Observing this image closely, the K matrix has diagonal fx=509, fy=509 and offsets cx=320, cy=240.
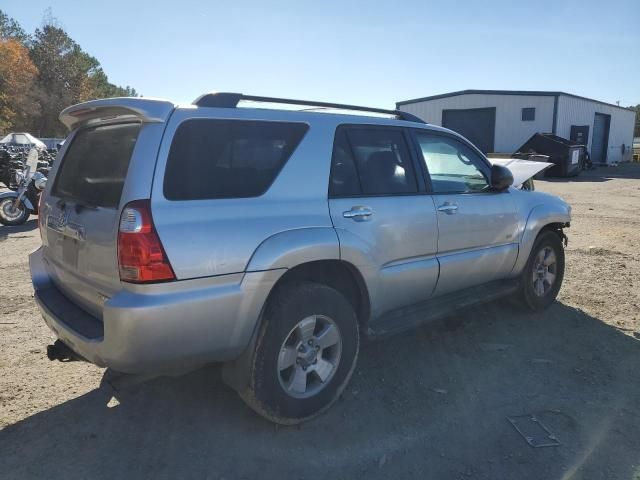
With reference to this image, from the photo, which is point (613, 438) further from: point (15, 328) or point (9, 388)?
point (15, 328)

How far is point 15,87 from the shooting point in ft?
176

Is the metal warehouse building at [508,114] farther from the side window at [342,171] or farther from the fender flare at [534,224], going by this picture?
the side window at [342,171]

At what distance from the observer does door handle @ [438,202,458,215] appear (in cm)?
390

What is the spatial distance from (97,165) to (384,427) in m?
2.39

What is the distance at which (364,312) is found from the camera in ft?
11.5

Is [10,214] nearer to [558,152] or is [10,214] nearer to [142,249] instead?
[142,249]

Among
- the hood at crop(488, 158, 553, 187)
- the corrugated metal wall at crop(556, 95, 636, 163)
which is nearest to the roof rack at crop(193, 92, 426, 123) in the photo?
the hood at crop(488, 158, 553, 187)

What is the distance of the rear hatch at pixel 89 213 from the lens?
2.67 metres

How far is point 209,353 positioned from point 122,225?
80 cm

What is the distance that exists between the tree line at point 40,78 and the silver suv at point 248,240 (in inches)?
2346

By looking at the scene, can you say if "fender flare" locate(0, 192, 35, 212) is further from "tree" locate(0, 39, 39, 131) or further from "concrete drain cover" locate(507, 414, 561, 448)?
"tree" locate(0, 39, 39, 131)

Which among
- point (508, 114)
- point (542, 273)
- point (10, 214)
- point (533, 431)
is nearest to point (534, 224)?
point (542, 273)

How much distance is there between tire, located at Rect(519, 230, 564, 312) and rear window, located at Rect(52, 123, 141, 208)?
3810mm

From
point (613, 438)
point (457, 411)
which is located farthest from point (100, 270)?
point (613, 438)
